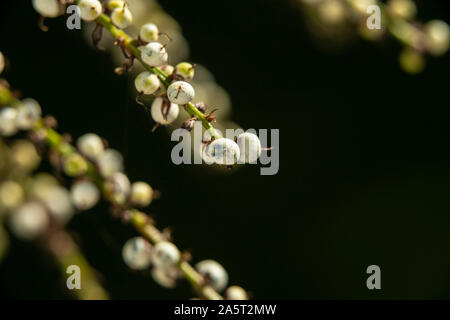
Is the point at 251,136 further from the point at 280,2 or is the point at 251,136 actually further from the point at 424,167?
the point at 424,167

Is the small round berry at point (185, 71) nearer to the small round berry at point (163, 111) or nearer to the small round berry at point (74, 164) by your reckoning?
the small round berry at point (163, 111)

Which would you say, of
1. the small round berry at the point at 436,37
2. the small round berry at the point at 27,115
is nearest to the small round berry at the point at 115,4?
the small round berry at the point at 27,115

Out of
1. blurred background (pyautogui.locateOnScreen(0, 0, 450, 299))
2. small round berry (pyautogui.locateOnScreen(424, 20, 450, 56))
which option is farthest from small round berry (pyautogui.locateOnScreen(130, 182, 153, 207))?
small round berry (pyautogui.locateOnScreen(424, 20, 450, 56))

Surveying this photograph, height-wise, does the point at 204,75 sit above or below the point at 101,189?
above

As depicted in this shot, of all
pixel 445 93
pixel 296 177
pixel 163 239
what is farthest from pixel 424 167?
pixel 163 239

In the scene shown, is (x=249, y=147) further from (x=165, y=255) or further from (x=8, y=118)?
(x=8, y=118)

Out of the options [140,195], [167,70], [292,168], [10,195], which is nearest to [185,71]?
[167,70]
